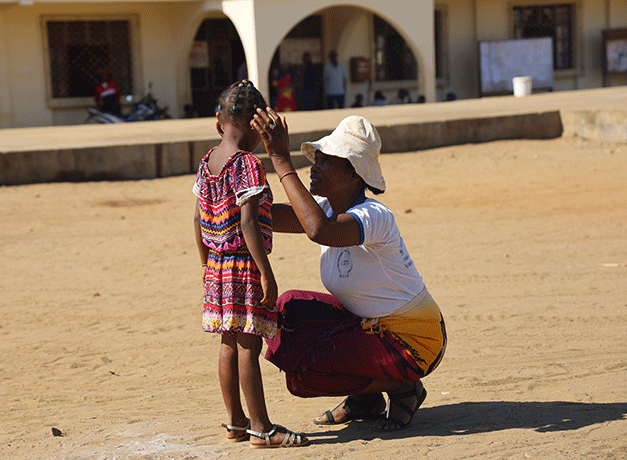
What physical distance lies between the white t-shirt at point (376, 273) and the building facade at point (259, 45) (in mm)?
12417

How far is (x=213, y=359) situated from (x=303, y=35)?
1540 centimetres

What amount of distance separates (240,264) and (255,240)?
13 cm

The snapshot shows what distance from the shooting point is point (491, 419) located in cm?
307

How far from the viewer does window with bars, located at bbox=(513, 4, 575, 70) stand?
20.0 m

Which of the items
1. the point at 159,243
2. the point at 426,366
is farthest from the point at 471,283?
the point at 159,243

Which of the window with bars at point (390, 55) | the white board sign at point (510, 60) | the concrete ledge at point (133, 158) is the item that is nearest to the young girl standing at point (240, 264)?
the concrete ledge at point (133, 158)

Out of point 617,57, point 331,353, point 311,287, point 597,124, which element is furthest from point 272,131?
point 617,57

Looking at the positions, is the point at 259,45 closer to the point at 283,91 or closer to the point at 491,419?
the point at 283,91

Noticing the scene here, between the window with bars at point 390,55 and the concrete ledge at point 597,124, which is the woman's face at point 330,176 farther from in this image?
the window with bars at point 390,55

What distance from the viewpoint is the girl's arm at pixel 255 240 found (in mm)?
2705

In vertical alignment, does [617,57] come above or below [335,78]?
above

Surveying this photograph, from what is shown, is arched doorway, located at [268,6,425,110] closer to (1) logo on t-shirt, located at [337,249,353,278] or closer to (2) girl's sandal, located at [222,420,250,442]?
(1) logo on t-shirt, located at [337,249,353,278]

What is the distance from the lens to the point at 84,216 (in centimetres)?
811

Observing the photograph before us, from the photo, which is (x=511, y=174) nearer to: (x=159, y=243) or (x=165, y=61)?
(x=159, y=243)
